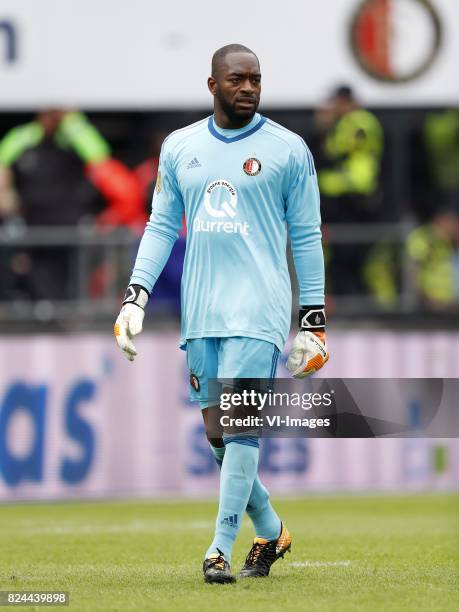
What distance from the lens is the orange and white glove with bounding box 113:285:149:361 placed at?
7288 mm

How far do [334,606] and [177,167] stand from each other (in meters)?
2.18

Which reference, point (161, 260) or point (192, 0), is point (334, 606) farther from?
point (192, 0)

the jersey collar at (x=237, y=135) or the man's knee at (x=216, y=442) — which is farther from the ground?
the jersey collar at (x=237, y=135)

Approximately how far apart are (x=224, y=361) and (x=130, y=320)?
45 cm

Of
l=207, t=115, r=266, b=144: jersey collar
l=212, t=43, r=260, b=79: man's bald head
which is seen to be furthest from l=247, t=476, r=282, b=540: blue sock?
l=212, t=43, r=260, b=79: man's bald head

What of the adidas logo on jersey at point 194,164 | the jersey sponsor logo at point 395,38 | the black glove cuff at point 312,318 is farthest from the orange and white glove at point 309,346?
the jersey sponsor logo at point 395,38

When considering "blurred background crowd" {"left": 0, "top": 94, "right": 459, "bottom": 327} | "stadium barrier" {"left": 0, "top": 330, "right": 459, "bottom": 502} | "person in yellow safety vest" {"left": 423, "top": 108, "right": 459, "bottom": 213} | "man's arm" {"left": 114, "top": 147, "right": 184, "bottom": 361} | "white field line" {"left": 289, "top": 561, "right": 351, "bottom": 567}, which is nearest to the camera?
"man's arm" {"left": 114, "top": 147, "right": 184, "bottom": 361}

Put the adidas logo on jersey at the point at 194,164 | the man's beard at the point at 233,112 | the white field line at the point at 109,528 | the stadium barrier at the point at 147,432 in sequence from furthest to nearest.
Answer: the stadium barrier at the point at 147,432, the white field line at the point at 109,528, the adidas logo on jersey at the point at 194,164, the man's beard at the point at 233,112

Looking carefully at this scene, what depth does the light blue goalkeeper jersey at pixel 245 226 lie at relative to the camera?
743cm

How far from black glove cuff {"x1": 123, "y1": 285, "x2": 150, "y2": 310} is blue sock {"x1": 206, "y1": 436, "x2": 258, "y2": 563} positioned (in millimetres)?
743

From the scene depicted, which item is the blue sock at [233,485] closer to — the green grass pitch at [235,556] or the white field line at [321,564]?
the green grass pitch at [235,556]

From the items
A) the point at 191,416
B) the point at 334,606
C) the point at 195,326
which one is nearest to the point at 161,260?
the point at 195,326

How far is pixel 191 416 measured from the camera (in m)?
15.0

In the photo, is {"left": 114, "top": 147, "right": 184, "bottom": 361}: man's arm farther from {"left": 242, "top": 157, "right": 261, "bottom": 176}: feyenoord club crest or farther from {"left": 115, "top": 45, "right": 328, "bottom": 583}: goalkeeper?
{"left": 242, "top": 157, "right": 261, "bottom": 176}: feyenoord club crest
